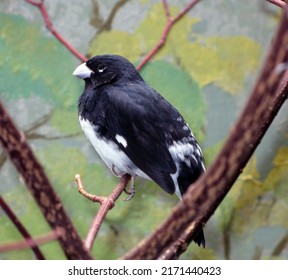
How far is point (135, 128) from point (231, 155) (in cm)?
42

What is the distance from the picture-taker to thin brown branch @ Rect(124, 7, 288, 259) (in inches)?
10.0

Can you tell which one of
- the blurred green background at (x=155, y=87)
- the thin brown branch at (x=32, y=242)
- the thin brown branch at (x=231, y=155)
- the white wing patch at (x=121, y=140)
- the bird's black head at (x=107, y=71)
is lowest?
the blurred green background at (x=155, y=87)

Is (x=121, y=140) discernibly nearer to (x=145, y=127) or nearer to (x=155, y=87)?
(x=145, y=127)

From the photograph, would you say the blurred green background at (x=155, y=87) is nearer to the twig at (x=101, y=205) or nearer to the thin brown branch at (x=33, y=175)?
the twig at (x=101, y=205)

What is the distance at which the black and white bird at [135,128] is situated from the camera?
68 cm

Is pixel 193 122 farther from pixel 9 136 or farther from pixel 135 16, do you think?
pixel 9 136

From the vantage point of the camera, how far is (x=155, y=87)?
101cm

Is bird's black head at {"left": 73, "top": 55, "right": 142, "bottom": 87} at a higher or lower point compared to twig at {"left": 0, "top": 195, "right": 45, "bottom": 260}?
lower

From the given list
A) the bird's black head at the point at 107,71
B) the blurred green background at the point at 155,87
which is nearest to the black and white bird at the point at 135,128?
the bird's black head at the point at 107,71

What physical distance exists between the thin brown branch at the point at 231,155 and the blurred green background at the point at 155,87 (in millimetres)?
670

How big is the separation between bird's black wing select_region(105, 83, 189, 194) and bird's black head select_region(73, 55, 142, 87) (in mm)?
32

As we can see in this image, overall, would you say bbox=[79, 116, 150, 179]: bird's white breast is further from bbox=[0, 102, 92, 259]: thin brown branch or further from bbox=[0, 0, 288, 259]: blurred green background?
bbox=[0, 102, 92, 259]: thin brown branch

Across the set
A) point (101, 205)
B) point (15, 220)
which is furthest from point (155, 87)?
point (15, 220)

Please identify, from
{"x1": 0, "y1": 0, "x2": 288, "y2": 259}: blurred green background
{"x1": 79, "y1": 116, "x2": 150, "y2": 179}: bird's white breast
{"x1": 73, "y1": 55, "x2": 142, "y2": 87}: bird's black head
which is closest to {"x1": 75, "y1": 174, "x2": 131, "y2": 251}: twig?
{"x1": 79, "y1": 116, "x2": 150, "y2": 179}: bird's white breast
